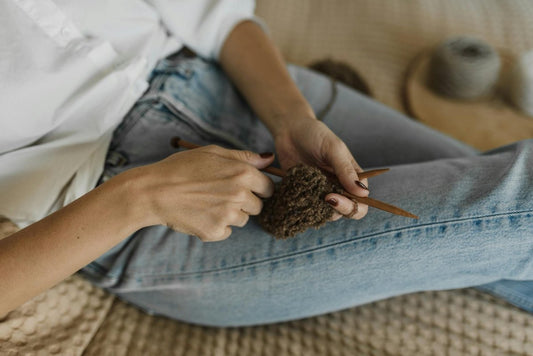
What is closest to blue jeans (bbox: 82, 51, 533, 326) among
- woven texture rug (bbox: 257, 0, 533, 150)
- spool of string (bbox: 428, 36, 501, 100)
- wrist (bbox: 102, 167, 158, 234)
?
wrist (bbox: 102, 167, 158, 234)

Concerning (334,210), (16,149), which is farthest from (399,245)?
(16,149)

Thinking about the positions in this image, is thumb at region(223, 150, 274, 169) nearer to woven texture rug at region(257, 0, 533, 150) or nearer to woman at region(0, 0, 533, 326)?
woman at region(0, 0, 533, 326)

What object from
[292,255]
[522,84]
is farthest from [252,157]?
[522,84]

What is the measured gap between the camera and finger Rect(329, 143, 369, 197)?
1.79ft

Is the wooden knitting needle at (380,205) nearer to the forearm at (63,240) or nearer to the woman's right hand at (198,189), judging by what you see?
the woman's right hand at (198,189)

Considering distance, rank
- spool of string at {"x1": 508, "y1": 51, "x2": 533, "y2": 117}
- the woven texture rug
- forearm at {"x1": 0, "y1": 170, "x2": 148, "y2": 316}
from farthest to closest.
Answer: the woven texture rug
spool of string at {"x1": 508, "y1": 51, "x2": 533, "y2": 117}
forearm at {"x1": 0, "y1": 170, "x2": 148, "y2": 316}

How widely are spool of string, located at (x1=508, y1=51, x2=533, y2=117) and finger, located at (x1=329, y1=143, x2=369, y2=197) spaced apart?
0.76 meters

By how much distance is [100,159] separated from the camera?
65 cm

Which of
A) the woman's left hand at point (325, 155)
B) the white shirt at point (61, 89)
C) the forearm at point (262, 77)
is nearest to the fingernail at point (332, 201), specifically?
the woman's left hand at point (325, 155)

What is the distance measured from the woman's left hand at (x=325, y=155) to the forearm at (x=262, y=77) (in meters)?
0.03

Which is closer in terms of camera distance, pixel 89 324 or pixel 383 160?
pixel 89 324

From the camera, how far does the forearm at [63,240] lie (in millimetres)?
492

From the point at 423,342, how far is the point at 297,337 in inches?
8.5

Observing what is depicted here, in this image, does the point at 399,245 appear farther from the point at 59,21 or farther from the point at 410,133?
the point at 59,21
